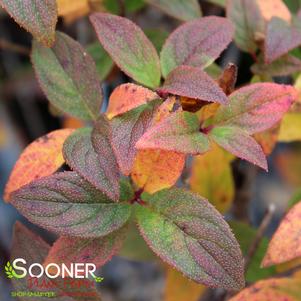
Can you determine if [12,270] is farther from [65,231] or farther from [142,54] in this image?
[142,54]

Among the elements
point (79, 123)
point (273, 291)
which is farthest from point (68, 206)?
point (79, 123)

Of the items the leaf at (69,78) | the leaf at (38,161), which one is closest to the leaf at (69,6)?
the leaf at (69,78)

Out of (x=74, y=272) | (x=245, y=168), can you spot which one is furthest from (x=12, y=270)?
(x=245, y=168)

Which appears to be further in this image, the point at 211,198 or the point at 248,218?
the point at 248,218

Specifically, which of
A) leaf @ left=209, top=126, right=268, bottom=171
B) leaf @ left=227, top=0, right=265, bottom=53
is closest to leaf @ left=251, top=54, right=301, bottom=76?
leaf @ left=227, top=0, right=265, bottom=53

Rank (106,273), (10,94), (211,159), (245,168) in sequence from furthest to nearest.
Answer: (10,94)
(106,273)
(245,168)
(211,159)

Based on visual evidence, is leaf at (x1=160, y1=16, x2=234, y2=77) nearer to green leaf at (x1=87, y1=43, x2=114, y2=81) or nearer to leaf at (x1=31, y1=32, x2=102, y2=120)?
leaf at (x1=31, y1=32, x2=102, y2=120)
